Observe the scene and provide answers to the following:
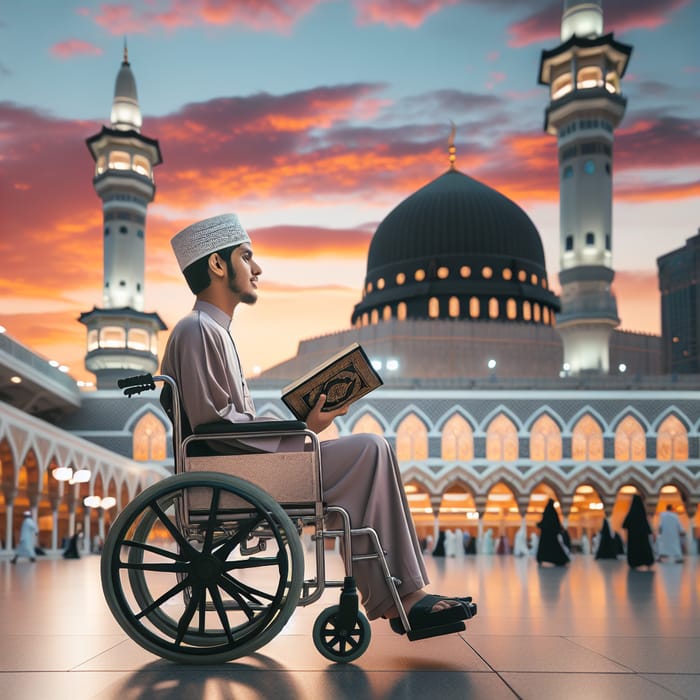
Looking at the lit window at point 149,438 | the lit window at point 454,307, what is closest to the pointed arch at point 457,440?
the lit window at point 149,438

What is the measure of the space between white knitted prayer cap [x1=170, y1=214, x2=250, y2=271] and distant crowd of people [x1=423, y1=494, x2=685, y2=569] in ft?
40.7

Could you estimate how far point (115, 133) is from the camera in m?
48.6

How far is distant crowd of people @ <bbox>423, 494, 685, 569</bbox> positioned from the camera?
587 inches

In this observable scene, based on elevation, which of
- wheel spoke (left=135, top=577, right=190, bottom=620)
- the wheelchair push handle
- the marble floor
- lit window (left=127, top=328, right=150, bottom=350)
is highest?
lit window (left=127, top=328, right=150, bottom=350)

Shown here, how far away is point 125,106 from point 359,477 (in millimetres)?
51785

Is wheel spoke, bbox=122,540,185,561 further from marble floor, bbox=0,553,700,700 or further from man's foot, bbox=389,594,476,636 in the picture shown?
man's foot, bbox=389,594,476,636

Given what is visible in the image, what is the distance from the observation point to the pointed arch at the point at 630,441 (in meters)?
38.0

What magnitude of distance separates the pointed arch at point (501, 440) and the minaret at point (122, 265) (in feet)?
57.6

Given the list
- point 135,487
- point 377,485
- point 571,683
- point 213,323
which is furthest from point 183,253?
point 135,487

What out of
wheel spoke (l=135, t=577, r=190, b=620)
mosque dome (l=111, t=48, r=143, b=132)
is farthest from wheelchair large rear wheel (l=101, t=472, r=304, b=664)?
mosque dome (l=111, t=48, r=143, b=132)

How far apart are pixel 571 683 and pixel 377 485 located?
90 cm

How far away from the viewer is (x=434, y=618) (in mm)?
3207

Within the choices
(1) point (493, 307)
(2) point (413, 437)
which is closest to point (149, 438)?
(2) point (413, 437)

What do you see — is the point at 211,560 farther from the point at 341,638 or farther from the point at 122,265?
the point at 122,265
